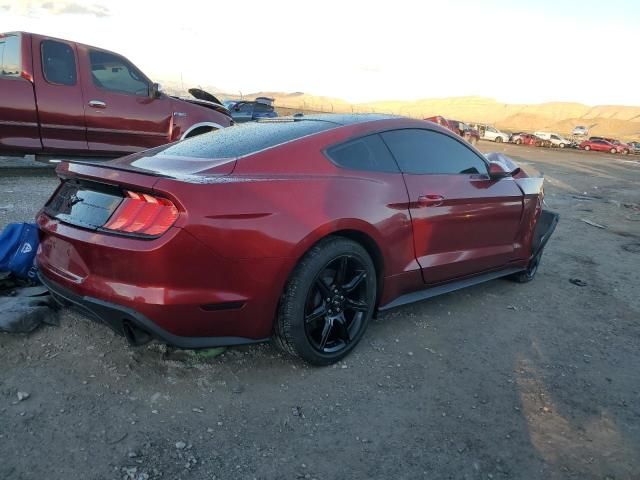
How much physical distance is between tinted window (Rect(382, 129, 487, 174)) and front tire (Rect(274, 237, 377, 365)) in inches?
33.5

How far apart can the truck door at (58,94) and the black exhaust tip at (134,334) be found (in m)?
5.30

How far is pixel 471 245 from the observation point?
4023 millimetres

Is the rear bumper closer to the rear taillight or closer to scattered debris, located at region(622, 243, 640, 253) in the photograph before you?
the rear taillight

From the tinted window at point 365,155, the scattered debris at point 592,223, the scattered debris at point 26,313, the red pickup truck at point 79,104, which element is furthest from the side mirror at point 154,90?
the scattered debris at point 592,223

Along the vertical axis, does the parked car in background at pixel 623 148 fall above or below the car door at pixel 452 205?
below

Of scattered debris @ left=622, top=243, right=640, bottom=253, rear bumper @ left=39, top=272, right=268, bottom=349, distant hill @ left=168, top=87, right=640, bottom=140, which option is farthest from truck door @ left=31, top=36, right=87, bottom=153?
distant hill @ left=168, top=87, right=640, bottom=140

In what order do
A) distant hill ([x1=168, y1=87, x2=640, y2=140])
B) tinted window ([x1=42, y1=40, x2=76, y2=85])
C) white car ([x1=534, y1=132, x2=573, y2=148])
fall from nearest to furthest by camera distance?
tinted window ([x1=42, y1=40, x2=76, y2=85])
white car ([x1=534, y1=132, x2=573, y2=148])
distant hill ([x1=168, y1=87, x2=640, y2=140])

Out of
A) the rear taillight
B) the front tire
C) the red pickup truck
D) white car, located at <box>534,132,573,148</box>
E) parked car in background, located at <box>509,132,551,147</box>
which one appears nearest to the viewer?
the rear taillight

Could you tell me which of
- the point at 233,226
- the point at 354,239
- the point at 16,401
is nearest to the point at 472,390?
the point at 354,239

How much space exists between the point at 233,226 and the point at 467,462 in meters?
1.61

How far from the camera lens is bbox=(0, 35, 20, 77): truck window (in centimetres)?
664

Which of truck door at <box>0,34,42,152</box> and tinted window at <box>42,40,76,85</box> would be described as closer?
truck door at <box>0,34,42,152</box>

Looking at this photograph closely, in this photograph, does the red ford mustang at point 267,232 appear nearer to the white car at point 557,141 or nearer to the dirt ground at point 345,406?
the dirt ground at point 345,406

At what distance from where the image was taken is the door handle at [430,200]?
350 centimetres
